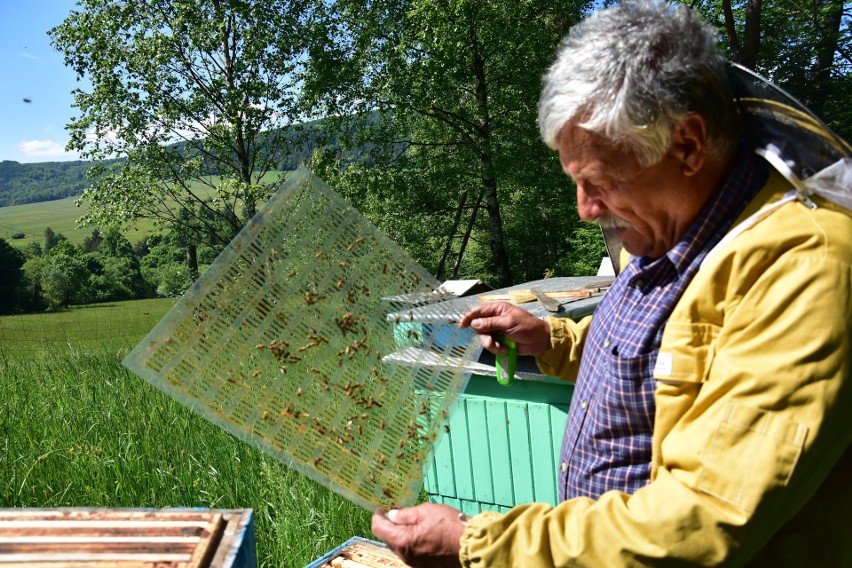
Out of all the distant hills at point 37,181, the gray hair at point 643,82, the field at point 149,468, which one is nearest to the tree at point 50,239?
the distant hills at point 37,181

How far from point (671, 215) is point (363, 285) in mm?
936

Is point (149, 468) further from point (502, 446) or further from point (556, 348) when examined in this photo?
point (556, 348)

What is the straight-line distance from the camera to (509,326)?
2.10 m

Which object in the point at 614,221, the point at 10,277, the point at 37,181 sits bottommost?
the point at 10,277

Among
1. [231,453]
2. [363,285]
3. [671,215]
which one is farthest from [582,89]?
[231,453]

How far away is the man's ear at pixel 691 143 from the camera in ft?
4.28

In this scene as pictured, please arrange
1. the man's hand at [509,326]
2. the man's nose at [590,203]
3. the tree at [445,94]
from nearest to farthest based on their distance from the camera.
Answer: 1. the man's nose at [590,203]
2. the man's hand at [509,326]
3. the tree at [445,94]

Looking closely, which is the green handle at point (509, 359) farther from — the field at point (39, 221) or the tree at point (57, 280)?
the field at point (39, 221)

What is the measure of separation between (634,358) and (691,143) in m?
0.47

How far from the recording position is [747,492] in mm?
1061

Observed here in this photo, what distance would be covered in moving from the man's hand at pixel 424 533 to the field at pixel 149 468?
1.84 m

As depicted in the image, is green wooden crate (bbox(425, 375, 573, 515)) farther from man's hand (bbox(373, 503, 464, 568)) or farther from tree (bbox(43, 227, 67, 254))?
tree (bbox(43, 227, 67, 254))

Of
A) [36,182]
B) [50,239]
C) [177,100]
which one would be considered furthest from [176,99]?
[36,182]

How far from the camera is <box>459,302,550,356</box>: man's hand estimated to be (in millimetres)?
2100
